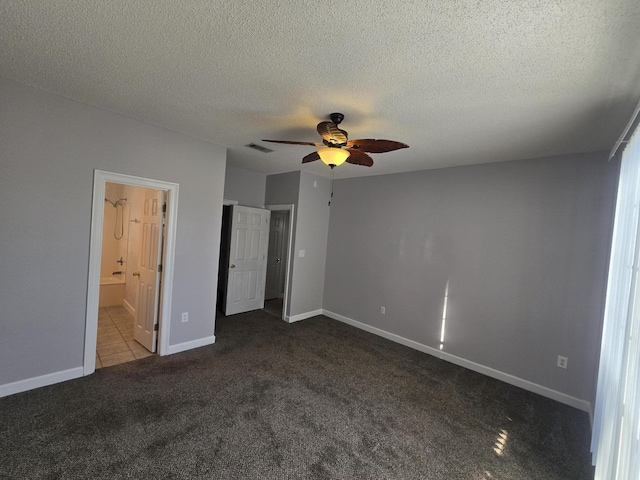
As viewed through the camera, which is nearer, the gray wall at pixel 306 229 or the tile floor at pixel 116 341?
the tile floor at pixel 116 341

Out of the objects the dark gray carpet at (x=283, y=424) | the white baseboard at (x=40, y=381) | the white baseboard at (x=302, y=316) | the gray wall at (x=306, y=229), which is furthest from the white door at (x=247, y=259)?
the white baseboard at (x=40, y=381)

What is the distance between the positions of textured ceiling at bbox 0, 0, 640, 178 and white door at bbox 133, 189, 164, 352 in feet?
3.49

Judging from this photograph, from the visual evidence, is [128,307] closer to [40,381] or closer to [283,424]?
[40,381]

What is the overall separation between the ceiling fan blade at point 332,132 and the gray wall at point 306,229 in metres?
2.53

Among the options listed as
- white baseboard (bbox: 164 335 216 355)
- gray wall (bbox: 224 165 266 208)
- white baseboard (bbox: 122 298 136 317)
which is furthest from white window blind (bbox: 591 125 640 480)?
white baseboard (bbox: 122 298 136 317)

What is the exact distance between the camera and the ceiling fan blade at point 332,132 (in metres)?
2.09

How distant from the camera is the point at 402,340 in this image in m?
4.14

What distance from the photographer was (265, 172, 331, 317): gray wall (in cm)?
470

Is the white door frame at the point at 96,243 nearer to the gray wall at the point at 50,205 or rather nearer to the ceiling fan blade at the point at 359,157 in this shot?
the gray wall at the point at 50,205

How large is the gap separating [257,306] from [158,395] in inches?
111

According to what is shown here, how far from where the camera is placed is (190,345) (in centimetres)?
342

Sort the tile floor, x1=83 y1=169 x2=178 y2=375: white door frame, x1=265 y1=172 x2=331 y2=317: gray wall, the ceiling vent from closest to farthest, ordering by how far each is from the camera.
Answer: x1=83 y1=169 x2=178 y2=375: white door frame < the tile floor < the ceiling vent < x1=265 y1=172 x2=331 y2=317: gray wall

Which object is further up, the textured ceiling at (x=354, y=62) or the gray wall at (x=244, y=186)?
the textured ceiling at (x=354, y=62)

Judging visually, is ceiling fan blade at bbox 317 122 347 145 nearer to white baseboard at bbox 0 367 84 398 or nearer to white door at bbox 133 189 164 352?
white door at bbox 133 189 164 352
